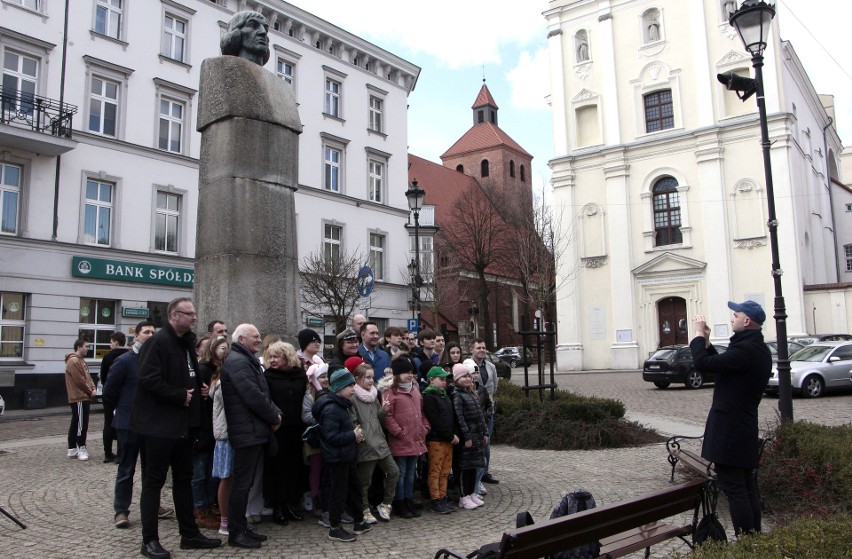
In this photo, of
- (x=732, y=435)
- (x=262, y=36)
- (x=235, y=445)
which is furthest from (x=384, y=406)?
(x=262, y=36)

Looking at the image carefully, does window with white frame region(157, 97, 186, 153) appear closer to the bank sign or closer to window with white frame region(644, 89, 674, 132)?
the bank sign

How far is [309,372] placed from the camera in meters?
6.38

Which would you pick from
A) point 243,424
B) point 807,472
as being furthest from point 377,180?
point 243,424

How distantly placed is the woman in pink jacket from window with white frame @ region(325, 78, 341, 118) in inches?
1031

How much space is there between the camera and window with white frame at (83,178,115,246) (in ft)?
73.2

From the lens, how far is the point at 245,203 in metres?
7.45

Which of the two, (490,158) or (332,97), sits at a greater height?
(490,158)

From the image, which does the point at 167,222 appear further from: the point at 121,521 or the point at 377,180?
the point at 121,521

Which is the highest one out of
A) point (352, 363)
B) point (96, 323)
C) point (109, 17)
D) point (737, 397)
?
point (109, 17)

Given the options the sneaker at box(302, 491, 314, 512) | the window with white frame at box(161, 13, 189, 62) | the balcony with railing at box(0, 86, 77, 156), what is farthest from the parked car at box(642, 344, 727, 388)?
the window with white frame at box(161, 13, 189, 62)

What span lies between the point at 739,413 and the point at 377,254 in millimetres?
28839

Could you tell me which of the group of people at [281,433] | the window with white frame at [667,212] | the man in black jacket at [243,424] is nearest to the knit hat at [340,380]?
the group of people at [281,433]

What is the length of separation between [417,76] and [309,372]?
32.2 m

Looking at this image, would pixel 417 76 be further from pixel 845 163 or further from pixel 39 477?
pixel 845 163
